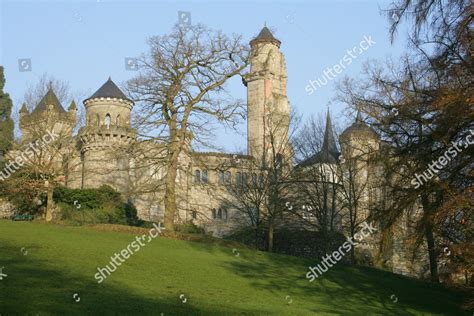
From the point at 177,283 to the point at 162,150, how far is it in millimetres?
14341

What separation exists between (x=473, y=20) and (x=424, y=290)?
45.2ft

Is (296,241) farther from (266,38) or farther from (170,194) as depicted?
(266,38)

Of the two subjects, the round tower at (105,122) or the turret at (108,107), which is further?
the turret at (108,107)

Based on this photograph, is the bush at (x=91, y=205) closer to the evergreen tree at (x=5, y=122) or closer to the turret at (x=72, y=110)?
the evergreen tree at (x=5, y=122)

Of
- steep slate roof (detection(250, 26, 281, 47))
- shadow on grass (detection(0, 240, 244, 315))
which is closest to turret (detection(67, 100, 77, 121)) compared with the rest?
shadow on grass (detection(0, 240, 244, 315))

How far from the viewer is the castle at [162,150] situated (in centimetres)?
3219

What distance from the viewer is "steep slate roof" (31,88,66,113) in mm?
38625

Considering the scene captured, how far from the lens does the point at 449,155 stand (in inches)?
622

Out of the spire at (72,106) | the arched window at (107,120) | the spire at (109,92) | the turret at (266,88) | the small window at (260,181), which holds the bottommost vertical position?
the small window at (260,181)

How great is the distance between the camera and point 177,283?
17969 millimetres

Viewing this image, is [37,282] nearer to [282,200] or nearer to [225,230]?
[282,200]

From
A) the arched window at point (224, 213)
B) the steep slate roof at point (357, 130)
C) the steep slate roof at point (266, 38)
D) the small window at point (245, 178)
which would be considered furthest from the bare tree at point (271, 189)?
the steep slate roof at point (266, 38)

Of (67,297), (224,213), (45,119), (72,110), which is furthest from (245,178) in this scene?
(67,297)

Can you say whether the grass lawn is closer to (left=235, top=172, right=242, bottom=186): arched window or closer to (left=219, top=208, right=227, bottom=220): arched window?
(left=235, top=172, right=242, bottom=186): arched window
